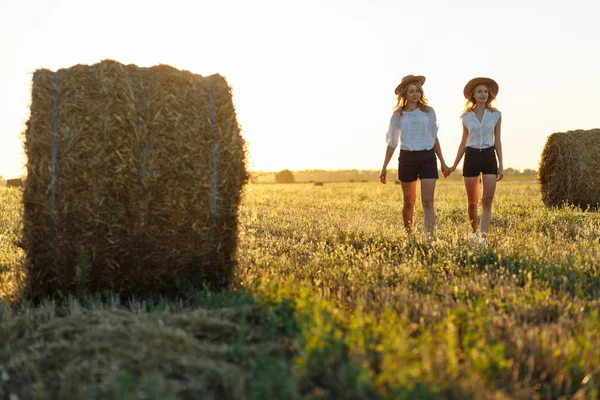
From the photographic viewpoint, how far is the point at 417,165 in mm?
8297

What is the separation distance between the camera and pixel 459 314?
374 cm

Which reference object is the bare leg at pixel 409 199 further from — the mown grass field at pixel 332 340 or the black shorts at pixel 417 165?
the mown grass field at pixel 332 340

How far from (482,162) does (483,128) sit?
1.66 feet

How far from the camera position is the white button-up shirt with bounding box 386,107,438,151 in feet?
26.9

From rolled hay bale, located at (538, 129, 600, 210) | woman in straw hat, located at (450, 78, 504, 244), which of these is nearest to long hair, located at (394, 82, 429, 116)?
woman in straw hat, located at (450, 78, 504, 244)

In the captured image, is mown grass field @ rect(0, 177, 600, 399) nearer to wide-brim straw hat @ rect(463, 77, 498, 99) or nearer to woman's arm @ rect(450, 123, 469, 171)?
woman's arm @ rect(450, 123, 469, 171)

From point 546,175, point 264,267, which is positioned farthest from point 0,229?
point 546,175

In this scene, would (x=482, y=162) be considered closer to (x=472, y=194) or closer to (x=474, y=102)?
(x=472, y=194)

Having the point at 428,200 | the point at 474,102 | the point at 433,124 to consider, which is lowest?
the point at 428,200

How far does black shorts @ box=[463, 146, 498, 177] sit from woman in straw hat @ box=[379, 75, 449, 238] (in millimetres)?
384

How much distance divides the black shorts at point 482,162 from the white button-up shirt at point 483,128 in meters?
0.08

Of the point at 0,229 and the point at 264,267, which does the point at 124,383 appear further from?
the point at 0,229

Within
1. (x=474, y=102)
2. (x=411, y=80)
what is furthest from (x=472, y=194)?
(x=411, y=80)

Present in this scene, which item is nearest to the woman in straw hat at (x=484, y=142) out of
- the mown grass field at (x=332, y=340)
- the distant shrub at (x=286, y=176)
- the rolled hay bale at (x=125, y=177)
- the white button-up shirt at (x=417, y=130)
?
the white button-up shirt at (x=417, y=130)
